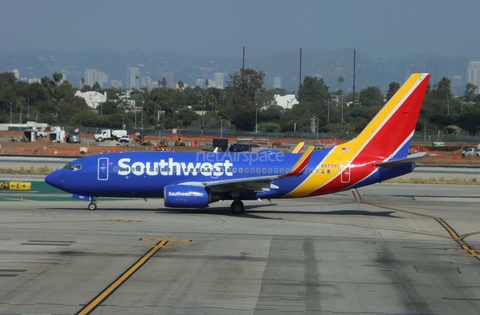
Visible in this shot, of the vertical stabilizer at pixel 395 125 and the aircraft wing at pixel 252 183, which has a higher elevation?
the vertical stabilizer at pixel 395 125

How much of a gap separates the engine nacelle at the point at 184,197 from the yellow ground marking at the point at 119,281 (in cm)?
767

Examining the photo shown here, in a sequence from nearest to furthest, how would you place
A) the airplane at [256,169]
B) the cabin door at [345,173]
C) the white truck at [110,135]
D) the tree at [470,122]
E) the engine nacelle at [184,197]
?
1. the engine nacelle at [184,197]
2. the airplane at [256,169]
3. the cabin door at [345,173]
4. the white truck at [110,135]
5. the tree at [470,122]

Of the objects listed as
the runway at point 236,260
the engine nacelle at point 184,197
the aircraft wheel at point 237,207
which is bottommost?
the runway at point 236,260

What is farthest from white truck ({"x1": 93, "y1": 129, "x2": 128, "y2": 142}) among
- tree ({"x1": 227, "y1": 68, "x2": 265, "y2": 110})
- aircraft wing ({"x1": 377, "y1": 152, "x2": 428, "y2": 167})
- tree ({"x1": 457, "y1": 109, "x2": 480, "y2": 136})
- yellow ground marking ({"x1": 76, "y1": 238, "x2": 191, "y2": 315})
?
yellow ground marking ({"x1": 76, "y1": 238, "x2": 191, "y2": 315})

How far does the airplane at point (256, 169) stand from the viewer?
117 ft

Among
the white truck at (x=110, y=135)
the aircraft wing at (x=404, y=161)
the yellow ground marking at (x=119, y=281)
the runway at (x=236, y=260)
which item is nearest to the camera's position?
the yellow ground marking at (x=119, y=281)

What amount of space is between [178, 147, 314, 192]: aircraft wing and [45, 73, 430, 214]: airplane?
0.18ft

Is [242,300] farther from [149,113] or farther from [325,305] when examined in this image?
[149,113]

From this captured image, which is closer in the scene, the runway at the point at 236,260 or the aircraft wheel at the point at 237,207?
the runway at the point at 236,260

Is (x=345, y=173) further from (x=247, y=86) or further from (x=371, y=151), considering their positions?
(x=247, y=86)

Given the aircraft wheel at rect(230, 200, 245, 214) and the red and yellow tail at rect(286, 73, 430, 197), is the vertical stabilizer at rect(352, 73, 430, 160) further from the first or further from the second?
the aircraft wheel at rect(230, 200, 245, 214)

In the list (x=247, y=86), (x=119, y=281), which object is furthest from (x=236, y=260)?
(x=247, y=86)

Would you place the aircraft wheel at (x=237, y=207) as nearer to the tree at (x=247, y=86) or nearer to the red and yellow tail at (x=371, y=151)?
the red and yellow tail at (x=371, y=151)

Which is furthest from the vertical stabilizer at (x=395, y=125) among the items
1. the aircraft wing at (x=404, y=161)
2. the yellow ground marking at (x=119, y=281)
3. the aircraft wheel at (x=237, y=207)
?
the yellow ground marking at (x=119, y=281)
